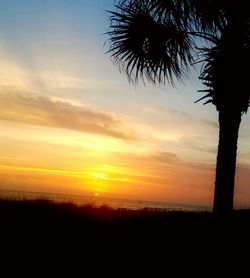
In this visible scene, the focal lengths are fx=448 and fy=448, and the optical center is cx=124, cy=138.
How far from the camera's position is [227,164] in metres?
11.1

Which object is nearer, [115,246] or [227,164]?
[115,246]

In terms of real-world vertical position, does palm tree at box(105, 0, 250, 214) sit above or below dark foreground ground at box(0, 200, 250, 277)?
above

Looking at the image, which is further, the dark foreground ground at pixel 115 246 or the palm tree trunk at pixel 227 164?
the palm tree trunk at pixel 227 164

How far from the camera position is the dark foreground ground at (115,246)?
261 inches

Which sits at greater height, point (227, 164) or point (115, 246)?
point (227, 164)

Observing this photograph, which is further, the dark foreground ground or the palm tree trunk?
the palm tree trunk

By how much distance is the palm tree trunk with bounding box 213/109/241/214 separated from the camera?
436 inches

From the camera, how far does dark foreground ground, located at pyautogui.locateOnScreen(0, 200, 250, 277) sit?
6.64 m

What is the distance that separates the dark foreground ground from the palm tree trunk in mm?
455

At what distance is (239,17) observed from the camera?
11062 millimetres

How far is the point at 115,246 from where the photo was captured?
26.9 ft

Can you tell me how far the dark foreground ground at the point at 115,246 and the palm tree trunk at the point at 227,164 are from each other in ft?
1.49

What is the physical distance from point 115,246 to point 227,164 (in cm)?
416

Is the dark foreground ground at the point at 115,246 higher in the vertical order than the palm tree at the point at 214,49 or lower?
lower
